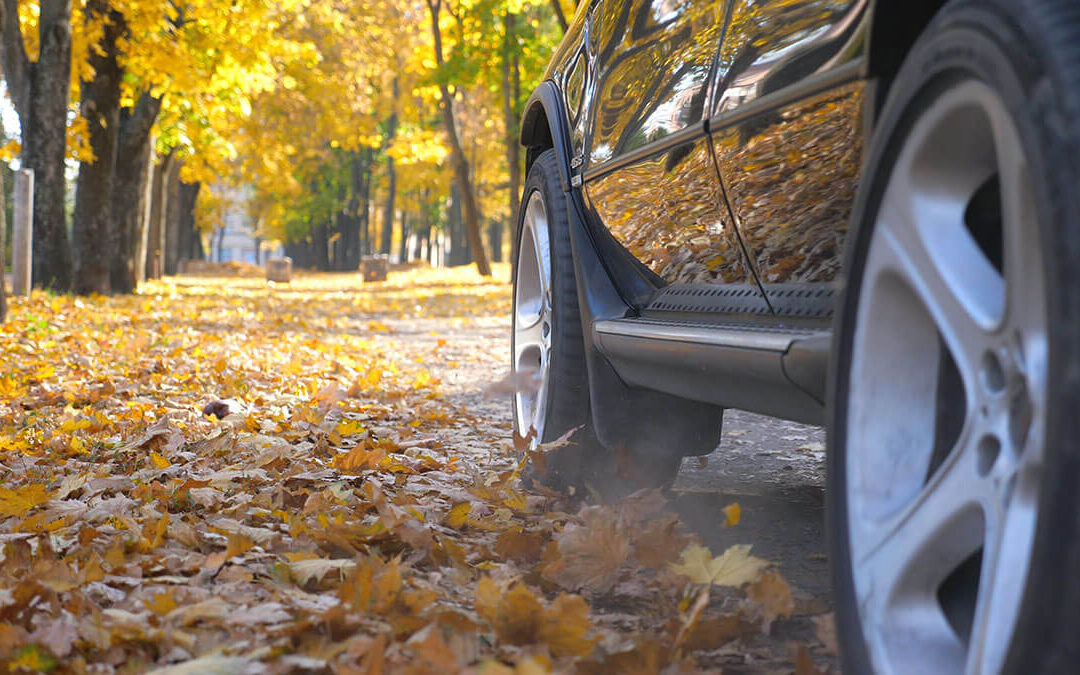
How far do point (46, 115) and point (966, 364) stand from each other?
1401 centimetres

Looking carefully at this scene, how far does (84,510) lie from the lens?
320cm

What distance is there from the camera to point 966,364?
1.44 meters

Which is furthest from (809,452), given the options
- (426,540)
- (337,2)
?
(337,2)

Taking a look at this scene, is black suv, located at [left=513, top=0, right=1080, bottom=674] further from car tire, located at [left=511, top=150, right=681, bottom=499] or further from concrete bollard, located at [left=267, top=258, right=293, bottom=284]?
concrete bollard, located at [left=267, top=258, right=293, bottom=284]

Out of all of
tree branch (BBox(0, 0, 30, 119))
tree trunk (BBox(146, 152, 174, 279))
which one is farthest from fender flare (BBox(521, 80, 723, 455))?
tree trunk (BBox(146, 152, 174, 279))

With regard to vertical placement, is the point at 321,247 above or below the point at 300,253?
above

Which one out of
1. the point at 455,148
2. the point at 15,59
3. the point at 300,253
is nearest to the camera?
the point at 15,59

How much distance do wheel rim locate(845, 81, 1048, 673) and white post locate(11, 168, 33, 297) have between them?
1356 centimetres

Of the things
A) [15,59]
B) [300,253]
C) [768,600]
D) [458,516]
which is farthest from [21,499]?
[300,253]

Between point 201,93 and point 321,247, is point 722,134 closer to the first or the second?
point 201,93

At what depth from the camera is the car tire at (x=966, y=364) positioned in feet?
3.74

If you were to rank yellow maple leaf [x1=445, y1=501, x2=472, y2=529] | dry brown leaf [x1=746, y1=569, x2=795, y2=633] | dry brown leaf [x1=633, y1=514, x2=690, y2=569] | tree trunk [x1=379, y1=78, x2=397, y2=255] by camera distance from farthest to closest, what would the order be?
1. tree trunk [x1=379, y1=78, x2=397, y2=255]
2. yellow maple leaf [x1=445, y1=501, x2=472, y2=529]
3. dry brown leaf [x1=633, y1=514, x2=690, y2=569]
4. dry brown leaf [x1=746, y1=569, x2=795, y2=633]

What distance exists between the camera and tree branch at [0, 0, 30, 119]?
13289 millimetres

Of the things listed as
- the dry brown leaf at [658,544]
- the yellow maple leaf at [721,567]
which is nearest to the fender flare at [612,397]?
the dry brown leaf at [658,544]
